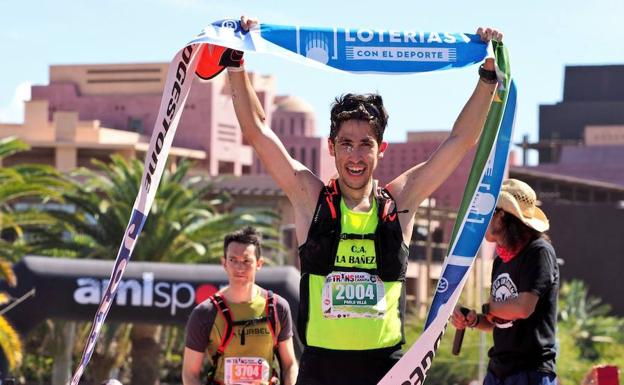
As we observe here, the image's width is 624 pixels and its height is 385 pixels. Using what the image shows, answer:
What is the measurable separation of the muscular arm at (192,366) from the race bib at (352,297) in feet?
9.75

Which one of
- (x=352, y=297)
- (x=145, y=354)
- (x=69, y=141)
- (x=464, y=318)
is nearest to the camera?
(x=352, y=297)

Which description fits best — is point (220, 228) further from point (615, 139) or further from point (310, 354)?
point (615, 139)

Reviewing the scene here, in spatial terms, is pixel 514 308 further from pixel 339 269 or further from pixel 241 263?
pixel 241 263

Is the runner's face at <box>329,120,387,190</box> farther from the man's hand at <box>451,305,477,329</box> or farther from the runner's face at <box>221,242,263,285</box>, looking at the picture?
the runner's face at <box>221,242,263,285</box>

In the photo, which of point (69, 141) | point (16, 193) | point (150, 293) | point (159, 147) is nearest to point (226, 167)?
point (69, 141)

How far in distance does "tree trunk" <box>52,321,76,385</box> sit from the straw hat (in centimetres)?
3261

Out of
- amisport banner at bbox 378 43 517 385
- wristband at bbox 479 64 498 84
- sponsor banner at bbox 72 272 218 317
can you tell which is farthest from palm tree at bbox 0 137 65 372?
wristband at bbox 479 64 498 84

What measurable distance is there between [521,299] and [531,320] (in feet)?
0.64

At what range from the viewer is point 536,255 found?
6.85 m

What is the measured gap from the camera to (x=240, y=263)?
833 cm

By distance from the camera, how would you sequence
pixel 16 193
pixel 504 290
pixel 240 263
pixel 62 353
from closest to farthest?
pixel 504 290 < pixel 240 263 < pixel 16 193 < pixel 62 353

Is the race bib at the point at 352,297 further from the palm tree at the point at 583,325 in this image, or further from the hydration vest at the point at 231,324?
the palm tree at the point at 583,325

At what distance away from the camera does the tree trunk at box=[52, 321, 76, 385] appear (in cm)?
3959

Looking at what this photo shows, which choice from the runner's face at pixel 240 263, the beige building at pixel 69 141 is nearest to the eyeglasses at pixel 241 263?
the runner's face at pixel 240 263
